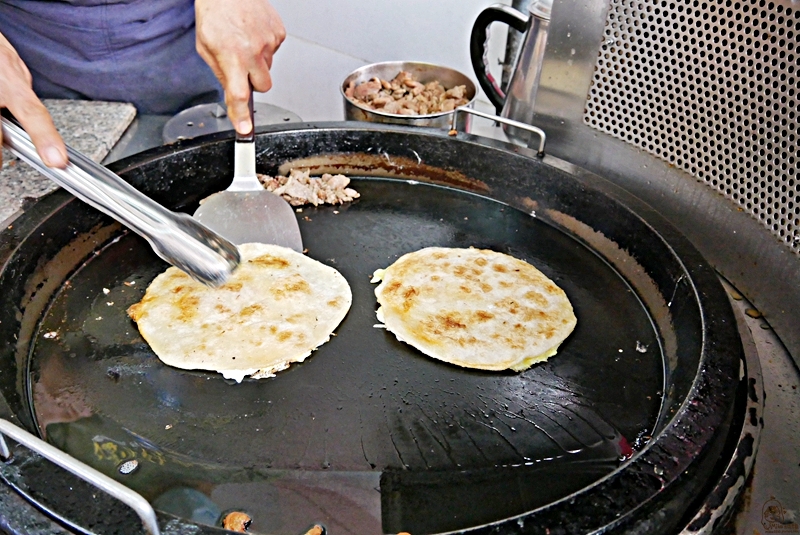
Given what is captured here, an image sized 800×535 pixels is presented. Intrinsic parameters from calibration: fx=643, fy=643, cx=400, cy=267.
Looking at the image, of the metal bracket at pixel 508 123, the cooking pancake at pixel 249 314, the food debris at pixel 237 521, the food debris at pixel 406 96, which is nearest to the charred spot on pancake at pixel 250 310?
the cooking pancake at pixel 249 314

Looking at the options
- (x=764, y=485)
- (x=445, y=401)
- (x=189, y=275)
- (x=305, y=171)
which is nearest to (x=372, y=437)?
(x=445, y=401)

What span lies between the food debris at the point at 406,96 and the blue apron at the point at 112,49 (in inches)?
25.6

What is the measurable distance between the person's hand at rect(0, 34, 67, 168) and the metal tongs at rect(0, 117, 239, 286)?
28 millimetres

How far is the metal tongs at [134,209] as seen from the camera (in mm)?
1277

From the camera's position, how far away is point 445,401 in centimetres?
133

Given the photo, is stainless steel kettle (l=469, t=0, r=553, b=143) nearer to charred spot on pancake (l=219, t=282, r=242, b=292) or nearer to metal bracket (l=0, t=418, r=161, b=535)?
charred spot on pancake (l=219, t=282, r=242, b=292)

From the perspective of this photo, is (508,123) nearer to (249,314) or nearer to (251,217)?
(251,217)

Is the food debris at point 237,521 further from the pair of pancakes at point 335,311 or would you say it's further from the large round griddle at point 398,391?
the pair of pancakes at point 335,311

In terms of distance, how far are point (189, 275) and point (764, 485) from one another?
1.29 meters

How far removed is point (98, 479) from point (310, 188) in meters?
1.17

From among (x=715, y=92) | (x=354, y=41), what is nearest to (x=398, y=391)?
(x=715, y=92)

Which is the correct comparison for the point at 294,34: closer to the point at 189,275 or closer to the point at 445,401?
the point at 189,275

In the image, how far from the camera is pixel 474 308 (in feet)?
5.14

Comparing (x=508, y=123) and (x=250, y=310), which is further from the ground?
(x=508, y=123)
